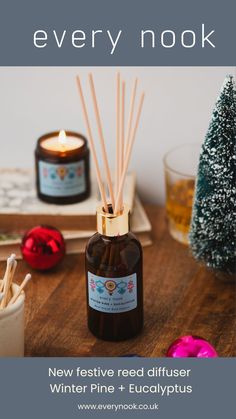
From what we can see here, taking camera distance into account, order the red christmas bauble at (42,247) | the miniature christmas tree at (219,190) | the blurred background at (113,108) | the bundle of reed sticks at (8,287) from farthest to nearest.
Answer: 1. the blurred background at (113,108)
2. the red christmas bauble at (42,247)
3. the miniature christmas tree at (219,190)
4. the bundle of reed sticks at (8,287)

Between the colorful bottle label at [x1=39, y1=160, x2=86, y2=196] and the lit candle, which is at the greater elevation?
the lit candle

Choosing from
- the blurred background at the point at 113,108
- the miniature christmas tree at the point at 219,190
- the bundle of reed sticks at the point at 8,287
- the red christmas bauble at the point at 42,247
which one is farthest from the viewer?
the blurred background at the point at 113,108

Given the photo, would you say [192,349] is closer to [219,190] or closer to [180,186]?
[219,190]

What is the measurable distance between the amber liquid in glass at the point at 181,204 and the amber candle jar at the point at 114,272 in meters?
0.26

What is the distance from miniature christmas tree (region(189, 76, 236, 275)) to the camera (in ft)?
3.56

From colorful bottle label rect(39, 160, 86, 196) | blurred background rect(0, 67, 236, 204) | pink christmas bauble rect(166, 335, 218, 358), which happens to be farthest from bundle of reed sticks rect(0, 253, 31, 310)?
blurred background rect(0, 67, 236, 204)

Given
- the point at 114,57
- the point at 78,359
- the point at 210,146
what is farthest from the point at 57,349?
the point at 114,57

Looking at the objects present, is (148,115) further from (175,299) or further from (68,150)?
(175,299)

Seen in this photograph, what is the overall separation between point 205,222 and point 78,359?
276mm

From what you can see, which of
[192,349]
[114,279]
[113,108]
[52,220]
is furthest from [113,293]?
[113,108]

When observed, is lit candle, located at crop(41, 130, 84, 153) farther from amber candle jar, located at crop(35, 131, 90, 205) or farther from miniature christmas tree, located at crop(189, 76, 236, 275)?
miniature christmas tree, located at crop(189, 76, 236, 275)

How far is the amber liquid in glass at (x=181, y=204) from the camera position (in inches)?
49.9

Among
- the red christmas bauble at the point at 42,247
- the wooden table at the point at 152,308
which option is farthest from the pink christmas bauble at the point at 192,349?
the red christmas bauble at the point at 42,247

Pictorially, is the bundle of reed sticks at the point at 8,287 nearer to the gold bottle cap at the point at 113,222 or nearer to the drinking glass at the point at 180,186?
the gold bottle cap at the point at 113,222
